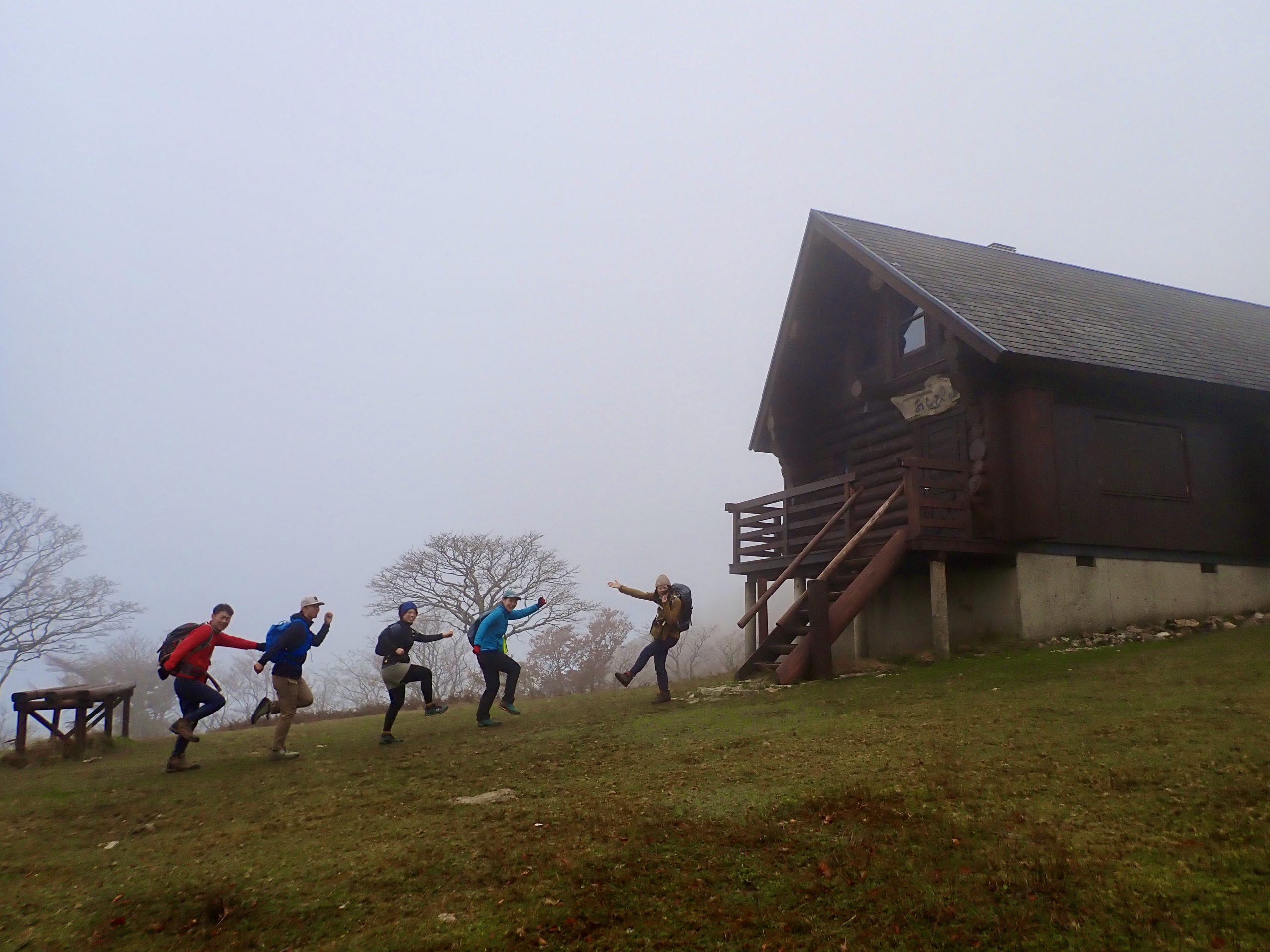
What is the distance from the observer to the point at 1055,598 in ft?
47.5

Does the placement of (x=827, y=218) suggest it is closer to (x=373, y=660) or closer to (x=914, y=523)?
(x=914, y=523)

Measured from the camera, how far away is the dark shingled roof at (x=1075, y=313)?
14.8m

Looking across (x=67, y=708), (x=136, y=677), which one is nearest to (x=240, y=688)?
(x=136, y=677)

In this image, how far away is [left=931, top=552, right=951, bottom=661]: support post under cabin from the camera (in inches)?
546

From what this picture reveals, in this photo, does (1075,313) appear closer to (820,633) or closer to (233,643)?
(820,633)

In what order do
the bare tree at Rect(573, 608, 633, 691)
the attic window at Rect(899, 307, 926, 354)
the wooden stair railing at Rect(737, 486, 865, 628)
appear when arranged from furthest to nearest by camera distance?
the bare tree at Rect(573, 608, 633, 691)
the attic window at Rect(899, 307, 926, 354)
the wooden stair railing at Rect(737, 486, 865, 628)

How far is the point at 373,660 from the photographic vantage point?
54.7 metres

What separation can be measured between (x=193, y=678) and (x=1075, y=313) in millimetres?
15857

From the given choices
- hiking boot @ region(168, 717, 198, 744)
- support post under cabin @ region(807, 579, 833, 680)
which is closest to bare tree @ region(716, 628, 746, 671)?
support post under cabin @ region(807, 579, 833, 680)

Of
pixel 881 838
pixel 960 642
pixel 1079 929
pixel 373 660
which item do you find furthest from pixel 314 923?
pixel 373 660

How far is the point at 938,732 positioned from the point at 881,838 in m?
3.11

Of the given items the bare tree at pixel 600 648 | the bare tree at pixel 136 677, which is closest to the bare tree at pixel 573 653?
the bare tree at pixel 600 648

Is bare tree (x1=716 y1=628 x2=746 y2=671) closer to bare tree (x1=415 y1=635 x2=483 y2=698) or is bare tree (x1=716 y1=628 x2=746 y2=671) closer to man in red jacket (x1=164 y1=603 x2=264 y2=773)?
bare tree (x1=415 y1=635 x2=483 y2=698)

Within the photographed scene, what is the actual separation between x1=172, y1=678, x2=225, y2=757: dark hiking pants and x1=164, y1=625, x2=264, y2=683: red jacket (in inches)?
3.0
